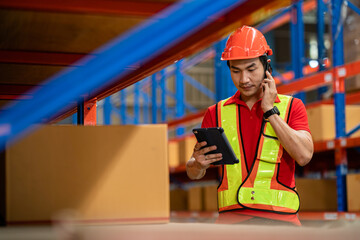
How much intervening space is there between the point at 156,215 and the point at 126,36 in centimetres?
52

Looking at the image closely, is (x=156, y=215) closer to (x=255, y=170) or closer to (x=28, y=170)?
(x=28, y=170)

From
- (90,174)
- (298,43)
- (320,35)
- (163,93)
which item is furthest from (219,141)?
(163,93)

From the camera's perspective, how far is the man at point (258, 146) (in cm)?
222

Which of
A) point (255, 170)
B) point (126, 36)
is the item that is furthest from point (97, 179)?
point (255, 170)

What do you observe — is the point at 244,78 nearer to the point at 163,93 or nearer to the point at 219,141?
the point at 219,141

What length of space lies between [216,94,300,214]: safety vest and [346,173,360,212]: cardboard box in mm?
3157

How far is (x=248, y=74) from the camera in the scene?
2.29m

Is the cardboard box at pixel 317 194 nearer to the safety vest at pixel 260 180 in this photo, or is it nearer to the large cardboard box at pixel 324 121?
the large cardboard box at pixel 324 121

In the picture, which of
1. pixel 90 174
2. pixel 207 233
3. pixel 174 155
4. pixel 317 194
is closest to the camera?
pixel 207 233

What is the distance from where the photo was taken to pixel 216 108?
98.2 inches

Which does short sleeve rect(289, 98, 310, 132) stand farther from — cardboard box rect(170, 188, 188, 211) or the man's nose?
cardboard box rect(170, 188, 188, 211)

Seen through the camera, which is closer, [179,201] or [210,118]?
[210,118]

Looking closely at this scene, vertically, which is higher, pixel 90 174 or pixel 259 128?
pixel 259 128

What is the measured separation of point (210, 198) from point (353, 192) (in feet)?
11.8
